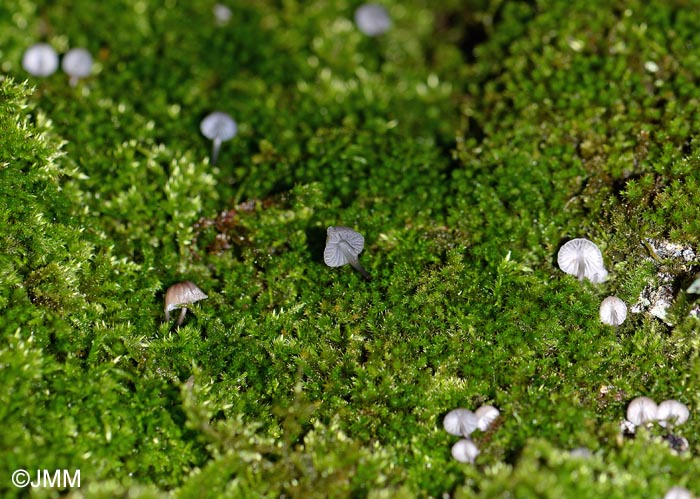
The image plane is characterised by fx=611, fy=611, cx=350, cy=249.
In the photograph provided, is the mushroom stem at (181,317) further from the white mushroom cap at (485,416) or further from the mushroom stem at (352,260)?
the white mushroom cap at (485,416)

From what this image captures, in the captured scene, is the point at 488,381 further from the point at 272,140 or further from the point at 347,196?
the point at 272,140

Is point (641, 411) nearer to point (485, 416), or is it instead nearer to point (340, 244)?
point (485, 416)

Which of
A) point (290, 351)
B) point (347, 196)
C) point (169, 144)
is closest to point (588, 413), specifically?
point (290, 351)

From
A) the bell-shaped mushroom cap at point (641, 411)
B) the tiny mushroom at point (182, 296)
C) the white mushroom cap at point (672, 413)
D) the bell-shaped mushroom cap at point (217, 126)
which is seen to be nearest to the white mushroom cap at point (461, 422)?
the bell-shaped mushroom cap at point (641, 411)

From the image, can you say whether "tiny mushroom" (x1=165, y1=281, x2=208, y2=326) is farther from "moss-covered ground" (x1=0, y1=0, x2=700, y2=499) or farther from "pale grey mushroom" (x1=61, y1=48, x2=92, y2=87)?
"pale grey mushroom" (x1=61, y1=48, x2=92, y2=87)

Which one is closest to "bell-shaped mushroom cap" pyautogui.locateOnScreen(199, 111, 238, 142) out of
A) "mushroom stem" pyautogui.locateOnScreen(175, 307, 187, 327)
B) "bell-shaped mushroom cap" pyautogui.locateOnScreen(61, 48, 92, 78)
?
"bell-shaped mushroom cap" pyautogui.locateOnScreen(61, 48, 92, 78)

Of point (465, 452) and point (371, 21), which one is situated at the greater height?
point (371, 21)

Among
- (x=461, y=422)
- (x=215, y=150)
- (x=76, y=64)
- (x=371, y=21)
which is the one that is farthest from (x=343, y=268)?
(x=371, y=21)
